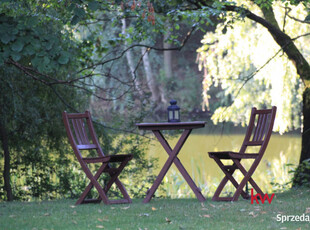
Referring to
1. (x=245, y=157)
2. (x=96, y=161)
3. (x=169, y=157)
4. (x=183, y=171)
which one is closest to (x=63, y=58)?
(x=96, y=161)

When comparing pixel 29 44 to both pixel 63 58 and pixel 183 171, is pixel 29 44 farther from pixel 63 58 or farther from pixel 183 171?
pixel 183 171

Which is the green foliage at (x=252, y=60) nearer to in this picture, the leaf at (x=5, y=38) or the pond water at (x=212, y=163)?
the pond water at (x=212, y=163)

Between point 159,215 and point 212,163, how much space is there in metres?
8.14

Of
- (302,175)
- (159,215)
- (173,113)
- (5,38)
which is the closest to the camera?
(5,38)

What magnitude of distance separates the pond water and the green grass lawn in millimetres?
2601

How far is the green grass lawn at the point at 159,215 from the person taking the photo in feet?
13.0

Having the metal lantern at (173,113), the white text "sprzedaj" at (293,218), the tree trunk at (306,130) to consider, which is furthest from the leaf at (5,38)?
the tree trunk at (306,130)

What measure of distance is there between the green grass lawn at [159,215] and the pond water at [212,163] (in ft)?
8.53

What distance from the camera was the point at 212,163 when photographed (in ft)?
40.9

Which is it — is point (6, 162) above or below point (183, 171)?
below

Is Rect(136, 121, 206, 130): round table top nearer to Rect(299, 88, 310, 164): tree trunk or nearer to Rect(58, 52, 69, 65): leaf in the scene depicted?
Rect(58, 52, 69, 65): leaf

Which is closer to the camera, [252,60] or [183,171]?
[183,171]

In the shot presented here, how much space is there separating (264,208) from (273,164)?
747 centimetres

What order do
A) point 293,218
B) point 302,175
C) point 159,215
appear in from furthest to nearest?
1. point 302,175
2. point 159,215
3. point 293,218
